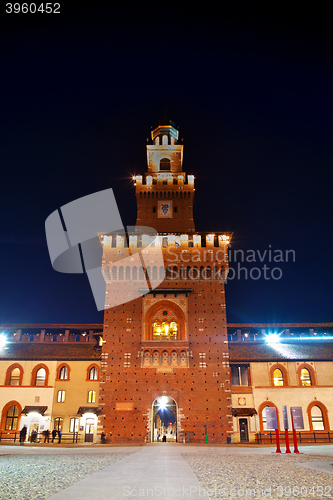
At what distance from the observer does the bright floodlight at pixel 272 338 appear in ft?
126

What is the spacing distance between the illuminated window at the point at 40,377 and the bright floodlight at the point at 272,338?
2301 cm

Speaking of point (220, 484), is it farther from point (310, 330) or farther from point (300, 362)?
point (310, 330)

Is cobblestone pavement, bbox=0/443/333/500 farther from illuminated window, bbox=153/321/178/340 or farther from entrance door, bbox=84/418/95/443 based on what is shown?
entrance door, bbox=84/418/95/443

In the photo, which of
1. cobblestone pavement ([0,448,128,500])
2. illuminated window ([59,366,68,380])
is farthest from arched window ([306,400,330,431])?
cobblestone pavement ([0,448,128,500])

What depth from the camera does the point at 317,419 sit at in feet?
108

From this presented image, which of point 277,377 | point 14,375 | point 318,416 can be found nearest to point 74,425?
point 14,375

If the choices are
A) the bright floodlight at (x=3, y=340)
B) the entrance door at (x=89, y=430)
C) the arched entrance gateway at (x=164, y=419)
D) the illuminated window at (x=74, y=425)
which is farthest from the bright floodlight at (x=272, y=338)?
the bright floodlight at (x=3, y=340)

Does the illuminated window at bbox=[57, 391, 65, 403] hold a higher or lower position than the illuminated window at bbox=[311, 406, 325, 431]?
higher

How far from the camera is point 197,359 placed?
107 ft

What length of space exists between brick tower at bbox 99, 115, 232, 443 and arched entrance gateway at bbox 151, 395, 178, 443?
22cm

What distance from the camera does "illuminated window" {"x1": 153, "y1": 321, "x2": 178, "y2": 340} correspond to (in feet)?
112

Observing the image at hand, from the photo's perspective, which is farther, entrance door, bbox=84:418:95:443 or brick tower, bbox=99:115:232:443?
entrance door, bbox=84:418:95:443

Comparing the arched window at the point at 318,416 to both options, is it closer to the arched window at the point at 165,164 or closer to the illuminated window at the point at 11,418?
the illuminated window at the point at 11,418

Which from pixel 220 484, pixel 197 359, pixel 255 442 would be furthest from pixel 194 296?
pixel 220 484
